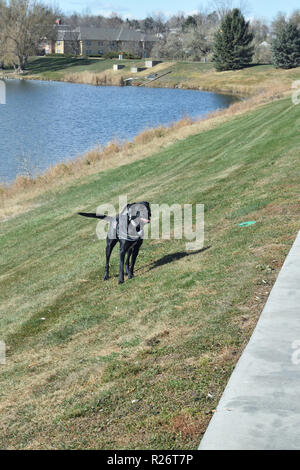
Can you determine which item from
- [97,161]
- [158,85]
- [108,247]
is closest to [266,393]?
[108,247]

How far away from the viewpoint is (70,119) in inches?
1767

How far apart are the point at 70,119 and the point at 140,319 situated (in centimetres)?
3867

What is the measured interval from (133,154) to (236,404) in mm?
24063

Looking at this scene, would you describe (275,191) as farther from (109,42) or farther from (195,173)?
(109,42)

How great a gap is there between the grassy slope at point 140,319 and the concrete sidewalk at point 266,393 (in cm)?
30

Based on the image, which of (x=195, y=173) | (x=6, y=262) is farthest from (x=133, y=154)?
(x=6, y=262)

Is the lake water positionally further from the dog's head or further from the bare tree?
the bare tree

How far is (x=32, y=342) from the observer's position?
337 inches

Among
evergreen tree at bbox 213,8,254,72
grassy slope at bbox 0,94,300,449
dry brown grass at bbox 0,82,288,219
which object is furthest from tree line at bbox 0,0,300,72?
grassy slope at bbox 0,94,300,449

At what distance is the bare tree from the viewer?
103500mm

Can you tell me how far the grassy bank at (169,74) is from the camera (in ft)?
243

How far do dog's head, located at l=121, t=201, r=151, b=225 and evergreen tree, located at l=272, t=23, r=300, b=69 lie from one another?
232ft

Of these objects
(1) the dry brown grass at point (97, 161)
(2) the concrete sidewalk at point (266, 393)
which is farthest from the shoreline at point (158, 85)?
(2) the concrete sidewalk at point (266, 393)

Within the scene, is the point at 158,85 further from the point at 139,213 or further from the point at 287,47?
the point at 139,213
